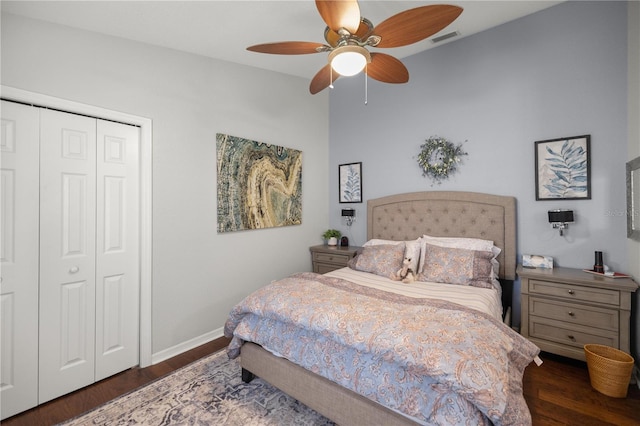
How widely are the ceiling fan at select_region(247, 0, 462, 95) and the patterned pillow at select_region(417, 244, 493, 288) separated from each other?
5.76ft

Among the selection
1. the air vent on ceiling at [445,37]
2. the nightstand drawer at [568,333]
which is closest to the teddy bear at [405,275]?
the nightstand drawer at [568,333]

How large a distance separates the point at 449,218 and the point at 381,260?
3.25ft

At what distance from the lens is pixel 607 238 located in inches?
100

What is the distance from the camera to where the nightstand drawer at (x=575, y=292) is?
223 centimetres

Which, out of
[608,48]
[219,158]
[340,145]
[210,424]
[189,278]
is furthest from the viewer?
[340,145]

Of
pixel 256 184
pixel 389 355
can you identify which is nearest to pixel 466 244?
pixel 389 355

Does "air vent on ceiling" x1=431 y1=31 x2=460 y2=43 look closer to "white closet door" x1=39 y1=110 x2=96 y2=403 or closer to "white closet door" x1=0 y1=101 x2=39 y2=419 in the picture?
"white closet door" x1=39 y1=110 x2=96 y2=403

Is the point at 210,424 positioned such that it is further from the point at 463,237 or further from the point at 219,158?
the point at 463,237

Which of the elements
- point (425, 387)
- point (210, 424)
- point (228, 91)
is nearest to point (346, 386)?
point (425, 387)

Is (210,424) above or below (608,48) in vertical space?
below

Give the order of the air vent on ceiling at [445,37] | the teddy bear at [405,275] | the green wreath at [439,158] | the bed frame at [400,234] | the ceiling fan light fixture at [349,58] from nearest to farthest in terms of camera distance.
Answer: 1. the bed frame at [400,234]
2. the ceiling fan light fixture at [349,58]
3. the teddy bear at [405,275]
4. the air vent on ceiling at [445,37]
5. the green wreath at [439,158]

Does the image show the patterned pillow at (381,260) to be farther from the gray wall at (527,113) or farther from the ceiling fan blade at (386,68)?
the ceiling fan blade at (386,68)

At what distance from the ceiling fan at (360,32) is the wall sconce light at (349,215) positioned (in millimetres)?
2128

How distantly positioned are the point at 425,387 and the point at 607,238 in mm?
2430
